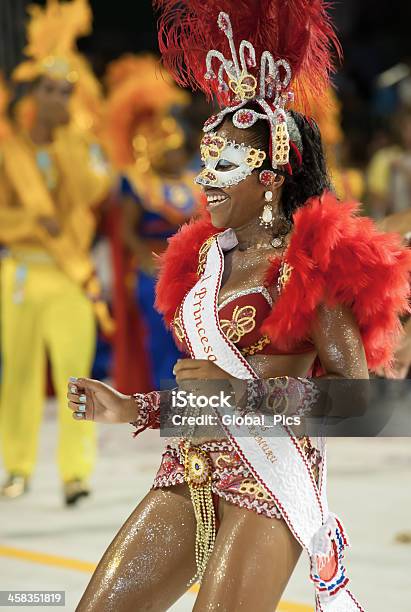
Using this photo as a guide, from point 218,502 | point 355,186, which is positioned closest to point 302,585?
point 218,502

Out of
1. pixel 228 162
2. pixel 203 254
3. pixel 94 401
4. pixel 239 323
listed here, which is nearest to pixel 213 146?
pixel 228 162

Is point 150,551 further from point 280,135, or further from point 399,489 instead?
point 399,489

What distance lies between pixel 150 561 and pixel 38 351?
3464 millimetres

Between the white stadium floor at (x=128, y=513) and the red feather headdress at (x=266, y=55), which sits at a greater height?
the red feather headdress at (x=266, y=55)

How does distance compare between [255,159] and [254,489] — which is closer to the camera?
[254,489]

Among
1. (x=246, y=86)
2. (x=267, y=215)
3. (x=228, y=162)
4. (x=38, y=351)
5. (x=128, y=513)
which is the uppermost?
(x=246, y=86)

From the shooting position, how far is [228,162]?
2.88m

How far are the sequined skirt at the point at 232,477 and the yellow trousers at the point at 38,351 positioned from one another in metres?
2.98

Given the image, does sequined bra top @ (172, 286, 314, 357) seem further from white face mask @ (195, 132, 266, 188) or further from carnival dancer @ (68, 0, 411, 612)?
white face mask @ (195, 132, 266, 188)

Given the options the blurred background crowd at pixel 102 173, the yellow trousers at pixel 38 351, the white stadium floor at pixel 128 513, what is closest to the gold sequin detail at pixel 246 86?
the blurred background crowd at pixel 102 173

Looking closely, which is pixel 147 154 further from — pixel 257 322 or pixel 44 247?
pixel 257 322

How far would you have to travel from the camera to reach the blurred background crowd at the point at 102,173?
610 centimetres

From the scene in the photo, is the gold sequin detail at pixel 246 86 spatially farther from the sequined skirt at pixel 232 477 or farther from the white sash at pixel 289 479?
the sequined skirt at pixel 232 477

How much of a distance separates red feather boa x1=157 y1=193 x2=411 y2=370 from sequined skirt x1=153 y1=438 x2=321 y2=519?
268mm
